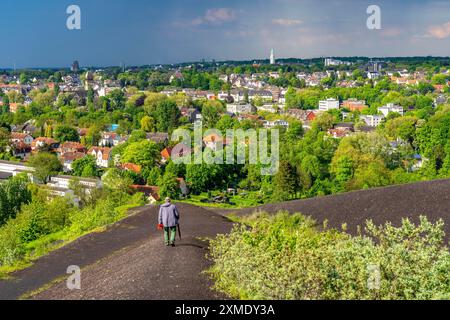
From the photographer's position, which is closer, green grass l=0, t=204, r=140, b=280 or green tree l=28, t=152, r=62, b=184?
green grass l=0, t=204, r=140, b=280

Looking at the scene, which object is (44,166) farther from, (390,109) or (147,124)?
(390,109)

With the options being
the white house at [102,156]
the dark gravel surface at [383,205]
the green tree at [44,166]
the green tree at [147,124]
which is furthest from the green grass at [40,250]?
the green tree at [147,124]

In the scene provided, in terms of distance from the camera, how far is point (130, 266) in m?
8.82

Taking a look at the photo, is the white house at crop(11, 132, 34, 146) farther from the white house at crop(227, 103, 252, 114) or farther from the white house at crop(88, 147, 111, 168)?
the white house at crop(227, 103, 252, 114)

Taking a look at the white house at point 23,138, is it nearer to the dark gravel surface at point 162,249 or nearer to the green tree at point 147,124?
the green tree at point 147,124

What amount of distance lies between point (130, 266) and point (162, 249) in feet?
2.40

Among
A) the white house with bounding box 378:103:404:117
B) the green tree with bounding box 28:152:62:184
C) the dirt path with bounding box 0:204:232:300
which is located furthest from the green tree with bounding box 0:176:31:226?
the white house with bounding box 378:103:404:117

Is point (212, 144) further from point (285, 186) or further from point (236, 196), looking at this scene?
point (285, 186)

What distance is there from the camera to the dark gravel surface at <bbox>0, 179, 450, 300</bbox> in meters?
7.65

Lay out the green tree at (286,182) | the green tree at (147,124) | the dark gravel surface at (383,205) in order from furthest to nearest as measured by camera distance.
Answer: the green tree at (147,124)
the green tree at (286,182)
the dark gravel surface at (383,205)

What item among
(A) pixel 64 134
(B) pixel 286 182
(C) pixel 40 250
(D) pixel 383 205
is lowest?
(B) pixel 286 182

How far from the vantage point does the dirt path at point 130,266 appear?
7.44m

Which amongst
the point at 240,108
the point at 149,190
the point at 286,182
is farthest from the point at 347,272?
the point at 240,108
